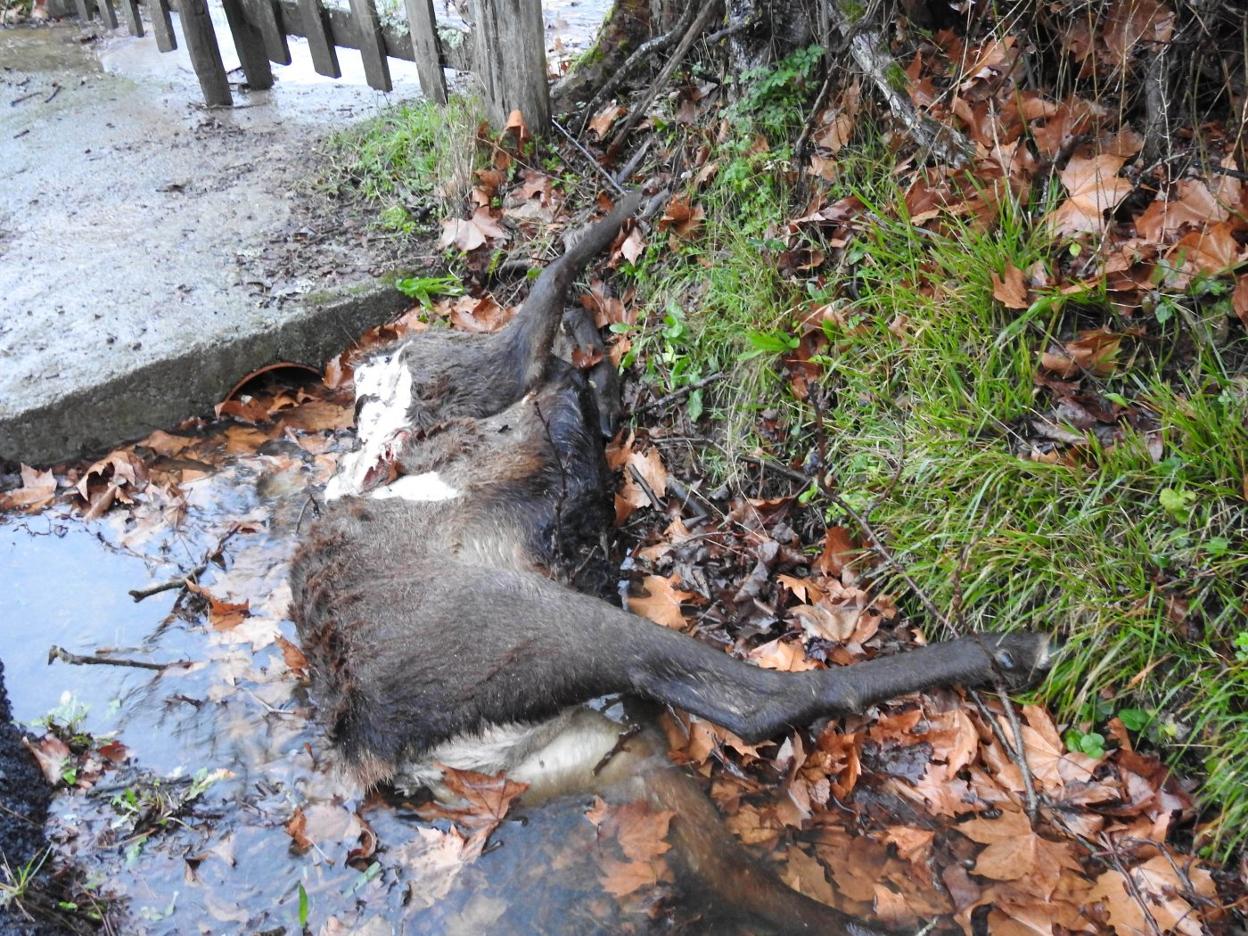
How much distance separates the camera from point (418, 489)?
12.2 ft

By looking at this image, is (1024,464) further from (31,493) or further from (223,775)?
(31,493)

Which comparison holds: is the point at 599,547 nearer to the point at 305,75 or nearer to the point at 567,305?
the point at 567,305

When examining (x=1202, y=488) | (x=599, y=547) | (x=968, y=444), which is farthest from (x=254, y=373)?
(x=1202, y=488)

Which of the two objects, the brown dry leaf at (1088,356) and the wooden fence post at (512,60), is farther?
the wooden fence post at (512,60)

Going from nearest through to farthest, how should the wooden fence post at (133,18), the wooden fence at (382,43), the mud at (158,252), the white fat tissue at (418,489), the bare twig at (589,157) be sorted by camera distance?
the white fat tissue at (418,489) < the mud at (158,252) < the bare twig at (589,157) < the wooden fence at (382,43) < the wooden fence post at (133,18)

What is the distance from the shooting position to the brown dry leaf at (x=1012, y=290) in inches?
123

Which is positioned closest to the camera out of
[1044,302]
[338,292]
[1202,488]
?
[1202,488]

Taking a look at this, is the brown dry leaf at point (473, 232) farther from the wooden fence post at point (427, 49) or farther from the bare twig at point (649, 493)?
the bare twig at point (649, 493)

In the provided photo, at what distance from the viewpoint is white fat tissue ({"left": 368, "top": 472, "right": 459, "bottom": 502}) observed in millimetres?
3674

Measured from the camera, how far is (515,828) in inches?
116

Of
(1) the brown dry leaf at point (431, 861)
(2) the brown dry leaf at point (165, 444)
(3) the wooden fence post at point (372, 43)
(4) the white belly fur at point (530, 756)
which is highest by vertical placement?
(3) the wooden fence post at point (372, 43)

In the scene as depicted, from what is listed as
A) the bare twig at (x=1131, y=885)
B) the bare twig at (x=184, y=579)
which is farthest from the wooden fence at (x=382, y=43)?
the bare twig at (x=1131, y=885)

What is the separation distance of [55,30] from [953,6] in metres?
9.05

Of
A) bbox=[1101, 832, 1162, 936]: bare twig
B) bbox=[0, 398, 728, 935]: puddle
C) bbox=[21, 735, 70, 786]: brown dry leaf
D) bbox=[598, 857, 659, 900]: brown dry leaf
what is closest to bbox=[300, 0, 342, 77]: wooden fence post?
bbox=[0, 398, 728, 935]: puddle
